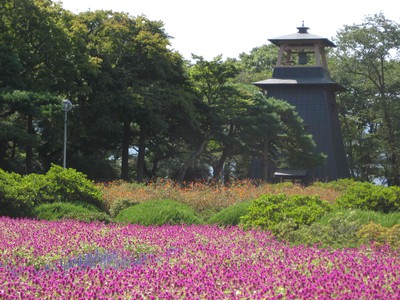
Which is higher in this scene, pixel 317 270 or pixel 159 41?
pixel 159 41

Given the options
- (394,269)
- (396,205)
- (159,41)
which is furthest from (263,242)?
(159,41)

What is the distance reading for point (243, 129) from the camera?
3869cm

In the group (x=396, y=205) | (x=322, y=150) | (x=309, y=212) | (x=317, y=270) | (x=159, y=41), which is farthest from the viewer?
(x=322, y=150)

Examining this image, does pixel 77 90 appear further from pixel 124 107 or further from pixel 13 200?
pixel 13 200

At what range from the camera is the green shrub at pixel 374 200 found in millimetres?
15305

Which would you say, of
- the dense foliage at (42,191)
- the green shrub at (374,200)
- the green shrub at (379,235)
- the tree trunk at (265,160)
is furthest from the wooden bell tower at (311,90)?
the green shrub at (379,235)

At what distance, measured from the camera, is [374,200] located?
15.4m

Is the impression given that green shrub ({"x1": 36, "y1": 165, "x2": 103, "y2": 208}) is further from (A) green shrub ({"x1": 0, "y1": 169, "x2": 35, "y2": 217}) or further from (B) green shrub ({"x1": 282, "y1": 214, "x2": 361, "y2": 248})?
(B) green shrub ({"x1": 282, "y1": 214, "x2": 361, "y2": 248})

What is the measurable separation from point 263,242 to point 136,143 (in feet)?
107

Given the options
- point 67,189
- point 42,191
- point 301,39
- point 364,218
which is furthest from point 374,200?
point 301,39

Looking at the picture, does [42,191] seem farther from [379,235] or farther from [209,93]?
[209,93]

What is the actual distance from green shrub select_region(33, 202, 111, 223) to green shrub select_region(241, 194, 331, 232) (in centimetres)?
294

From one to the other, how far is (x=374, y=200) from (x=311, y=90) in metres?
28.6

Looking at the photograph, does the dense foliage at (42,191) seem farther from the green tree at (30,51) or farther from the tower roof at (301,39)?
the tower roof at (301,39)
